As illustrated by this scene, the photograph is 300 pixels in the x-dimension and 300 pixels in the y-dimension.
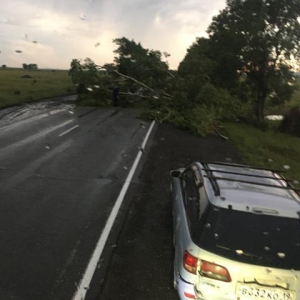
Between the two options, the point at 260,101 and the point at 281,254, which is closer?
the point at 281,254

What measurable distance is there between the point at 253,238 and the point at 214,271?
56 cm

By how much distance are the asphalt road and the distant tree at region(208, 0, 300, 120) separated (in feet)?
57.0

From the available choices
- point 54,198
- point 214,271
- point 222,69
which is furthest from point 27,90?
point 214,271

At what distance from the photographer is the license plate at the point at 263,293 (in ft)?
12.8

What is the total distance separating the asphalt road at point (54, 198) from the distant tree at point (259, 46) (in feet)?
57.0

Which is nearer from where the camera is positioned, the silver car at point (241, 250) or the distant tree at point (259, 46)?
the silver car at point (241, 250)

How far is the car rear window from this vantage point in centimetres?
392

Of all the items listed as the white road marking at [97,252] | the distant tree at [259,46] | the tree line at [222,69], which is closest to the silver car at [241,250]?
the white road marking at [97,252]

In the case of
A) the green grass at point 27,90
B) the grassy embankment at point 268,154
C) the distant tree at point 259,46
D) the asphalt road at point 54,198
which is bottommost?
the green grass at point 27,90

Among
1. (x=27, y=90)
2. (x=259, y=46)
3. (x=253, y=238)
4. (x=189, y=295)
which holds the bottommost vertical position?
(x=27, y=90)

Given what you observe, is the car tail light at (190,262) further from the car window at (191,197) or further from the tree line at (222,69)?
the tree line at (222,69)

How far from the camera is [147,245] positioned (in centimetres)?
625

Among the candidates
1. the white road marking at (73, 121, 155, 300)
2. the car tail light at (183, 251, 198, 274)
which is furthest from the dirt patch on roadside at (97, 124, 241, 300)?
the car tail light at (183, 251, 198, 274)

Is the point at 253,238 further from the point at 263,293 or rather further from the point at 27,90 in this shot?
the point at 27,90
